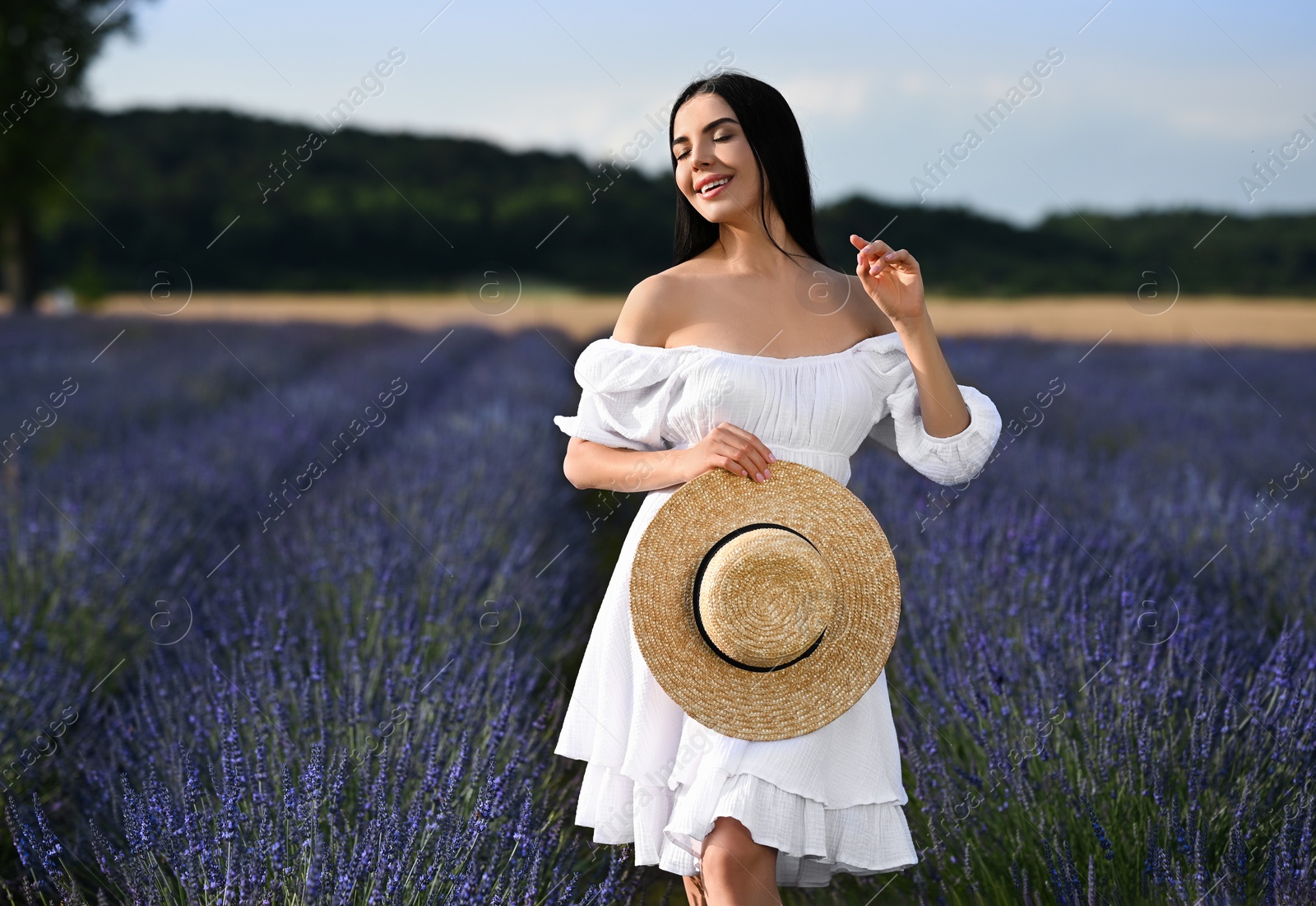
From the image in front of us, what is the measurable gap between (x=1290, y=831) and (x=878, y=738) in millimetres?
768

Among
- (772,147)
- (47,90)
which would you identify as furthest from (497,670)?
(47,90)

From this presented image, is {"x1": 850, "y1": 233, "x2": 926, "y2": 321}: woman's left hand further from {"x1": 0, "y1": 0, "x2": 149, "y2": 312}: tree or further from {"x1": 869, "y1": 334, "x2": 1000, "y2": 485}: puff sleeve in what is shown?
{"x1": 0, "y1": 0, "x2": 149, "y2": 312}: tree

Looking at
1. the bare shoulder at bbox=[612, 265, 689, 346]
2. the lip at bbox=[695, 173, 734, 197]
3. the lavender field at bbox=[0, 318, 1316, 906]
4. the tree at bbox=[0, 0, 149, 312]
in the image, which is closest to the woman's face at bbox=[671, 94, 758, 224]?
the lip at bbox=[695, 173, 734, 197]

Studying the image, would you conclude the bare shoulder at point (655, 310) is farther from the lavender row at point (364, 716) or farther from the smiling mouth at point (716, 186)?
the lavender row at point (364, 716)

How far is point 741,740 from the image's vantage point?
4.50ft

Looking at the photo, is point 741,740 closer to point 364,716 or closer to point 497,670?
point 364,716

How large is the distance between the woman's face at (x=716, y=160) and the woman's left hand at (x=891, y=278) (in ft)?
0.68

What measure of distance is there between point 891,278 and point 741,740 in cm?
64

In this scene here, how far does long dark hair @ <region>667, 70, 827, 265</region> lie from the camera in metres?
1.50

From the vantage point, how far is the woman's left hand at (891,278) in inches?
54.6

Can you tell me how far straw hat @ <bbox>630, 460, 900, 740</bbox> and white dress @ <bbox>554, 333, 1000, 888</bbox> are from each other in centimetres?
6

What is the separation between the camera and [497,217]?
1650 inches

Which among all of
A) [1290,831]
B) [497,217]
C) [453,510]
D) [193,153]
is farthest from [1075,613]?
[193,153]

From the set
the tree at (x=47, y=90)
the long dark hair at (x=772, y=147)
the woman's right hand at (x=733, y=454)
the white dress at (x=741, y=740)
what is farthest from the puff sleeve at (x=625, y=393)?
the tree at (x=47, y=90)
